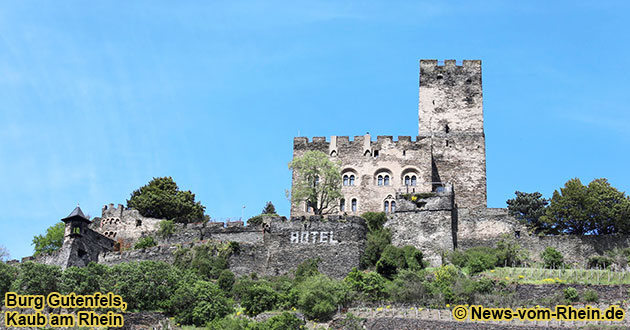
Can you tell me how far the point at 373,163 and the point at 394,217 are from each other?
25.6ft

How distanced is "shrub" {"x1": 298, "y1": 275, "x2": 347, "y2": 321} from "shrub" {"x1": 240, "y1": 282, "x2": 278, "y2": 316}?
159 cm

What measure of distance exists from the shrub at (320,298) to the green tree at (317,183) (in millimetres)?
13987

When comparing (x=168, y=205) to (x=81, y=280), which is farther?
(x=168, y=205)

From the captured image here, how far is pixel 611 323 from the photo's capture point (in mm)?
53062

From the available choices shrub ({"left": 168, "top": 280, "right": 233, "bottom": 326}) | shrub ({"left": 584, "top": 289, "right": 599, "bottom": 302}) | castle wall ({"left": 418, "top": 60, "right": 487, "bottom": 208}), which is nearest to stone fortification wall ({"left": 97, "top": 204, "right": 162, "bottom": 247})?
→ shrub ({"left": 168, "top": 280, "right": 233, "bottom": 326})

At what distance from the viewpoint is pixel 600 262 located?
6366 centimetres

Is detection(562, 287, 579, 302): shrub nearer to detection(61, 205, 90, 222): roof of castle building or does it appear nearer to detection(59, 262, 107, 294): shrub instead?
detection(59, 262, 107, 294): shrub

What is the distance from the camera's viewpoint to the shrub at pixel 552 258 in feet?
211

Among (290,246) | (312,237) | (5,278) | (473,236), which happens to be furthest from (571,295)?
(5,278)

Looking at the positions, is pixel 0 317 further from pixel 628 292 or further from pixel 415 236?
pixel 628 292

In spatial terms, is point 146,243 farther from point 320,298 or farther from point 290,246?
point 320,298

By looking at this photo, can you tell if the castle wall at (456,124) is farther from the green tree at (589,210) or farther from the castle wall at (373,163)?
the green tree at (589,210)

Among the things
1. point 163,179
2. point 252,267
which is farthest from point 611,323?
point 163,179

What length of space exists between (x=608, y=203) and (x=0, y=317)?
124 feet
